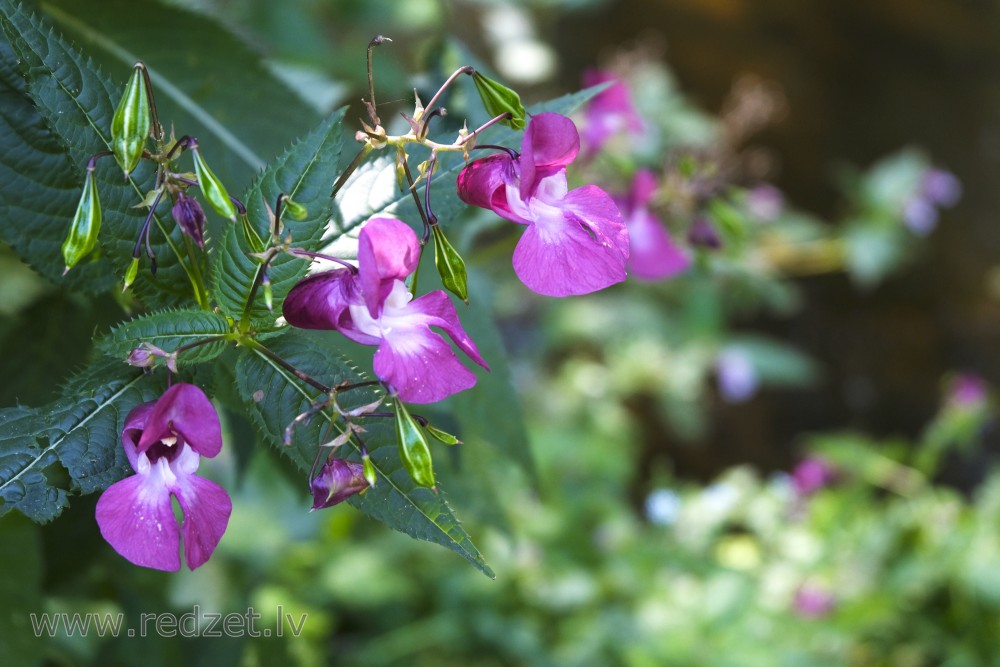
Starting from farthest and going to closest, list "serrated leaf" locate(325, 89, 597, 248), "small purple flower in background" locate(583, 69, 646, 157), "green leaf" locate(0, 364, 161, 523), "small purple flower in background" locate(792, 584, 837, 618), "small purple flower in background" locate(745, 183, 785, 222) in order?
"small purple flower in background" locate(745, 183, 785, 222)
"small purple flower in background" locate(792, 584, 837, 618)
"small purple flower in background" locate(583, 69, 646, 157)
"serrated leaf" locate(325, 89, 597, 248)
"green leaf" locate(0, 364, 161, 523)

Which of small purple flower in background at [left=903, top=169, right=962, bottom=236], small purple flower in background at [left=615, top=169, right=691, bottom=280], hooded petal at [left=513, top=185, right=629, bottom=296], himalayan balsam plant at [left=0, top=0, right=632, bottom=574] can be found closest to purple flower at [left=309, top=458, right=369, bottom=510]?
himalayan balsam plant at [left=0, top=0, right=632, bottom=574]

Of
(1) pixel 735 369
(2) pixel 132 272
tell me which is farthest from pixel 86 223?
(1) pixel 735 369

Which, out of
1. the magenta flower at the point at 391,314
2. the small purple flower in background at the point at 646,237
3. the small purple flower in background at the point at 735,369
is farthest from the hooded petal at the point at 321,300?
the small purple flower in background at the point at 735,369

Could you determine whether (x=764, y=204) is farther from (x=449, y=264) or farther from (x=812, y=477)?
(x=449, y=264)

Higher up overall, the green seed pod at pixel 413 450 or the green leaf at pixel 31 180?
the green leaf at pixel 31 180

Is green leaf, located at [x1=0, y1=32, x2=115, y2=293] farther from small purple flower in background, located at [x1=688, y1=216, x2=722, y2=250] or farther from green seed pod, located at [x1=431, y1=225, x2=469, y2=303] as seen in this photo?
small purple flower in background, located at [x1=688, y1=216, x2=722, y2=250]

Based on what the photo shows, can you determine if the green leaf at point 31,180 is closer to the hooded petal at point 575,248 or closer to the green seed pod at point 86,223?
the green seed pod at point 86,223
